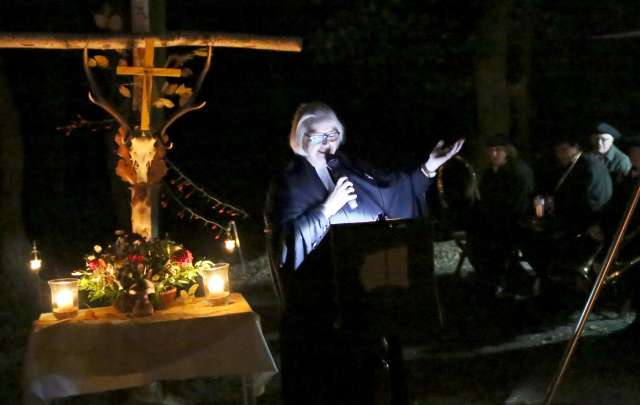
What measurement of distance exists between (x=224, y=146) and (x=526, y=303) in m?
15.1

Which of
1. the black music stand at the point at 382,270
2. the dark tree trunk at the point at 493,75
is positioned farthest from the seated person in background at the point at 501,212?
the black music stand at the point at 382,270

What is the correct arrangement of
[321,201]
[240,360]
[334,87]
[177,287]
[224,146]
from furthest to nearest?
[224,146] → [334,87] → [177,287] → [240,360] → [321,201]

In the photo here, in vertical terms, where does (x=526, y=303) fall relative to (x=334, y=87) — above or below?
below

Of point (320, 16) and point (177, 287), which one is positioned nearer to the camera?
point (177, 287)

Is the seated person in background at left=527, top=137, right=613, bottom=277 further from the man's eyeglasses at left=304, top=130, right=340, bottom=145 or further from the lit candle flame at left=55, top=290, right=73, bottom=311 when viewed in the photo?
the lit candle flame at left=55, top=290, right=73, bottom=311

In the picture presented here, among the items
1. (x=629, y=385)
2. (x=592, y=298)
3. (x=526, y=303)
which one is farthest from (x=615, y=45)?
(x=592, y=298)

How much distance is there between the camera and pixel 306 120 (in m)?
4.74

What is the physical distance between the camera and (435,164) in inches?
186

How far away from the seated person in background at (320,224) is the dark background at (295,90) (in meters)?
7.89

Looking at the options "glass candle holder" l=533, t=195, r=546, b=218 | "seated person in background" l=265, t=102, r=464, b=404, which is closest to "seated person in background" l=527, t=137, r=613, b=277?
"glass candle holder" l=533, t=195, r=546, b=218

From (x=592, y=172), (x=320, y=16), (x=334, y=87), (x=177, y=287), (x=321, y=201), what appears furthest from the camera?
(x=334, y=87)

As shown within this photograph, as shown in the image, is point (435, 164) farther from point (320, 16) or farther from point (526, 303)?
point (320, 16)

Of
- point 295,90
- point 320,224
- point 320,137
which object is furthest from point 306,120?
point 295,90

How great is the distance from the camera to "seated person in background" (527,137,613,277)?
27.5 ft
